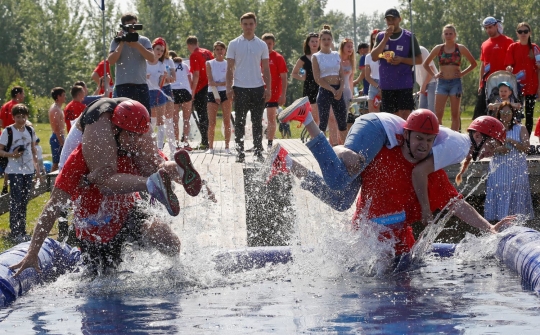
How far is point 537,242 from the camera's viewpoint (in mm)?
6461

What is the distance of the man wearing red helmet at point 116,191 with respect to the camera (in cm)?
554

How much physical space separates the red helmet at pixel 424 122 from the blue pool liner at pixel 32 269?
280 centimetres

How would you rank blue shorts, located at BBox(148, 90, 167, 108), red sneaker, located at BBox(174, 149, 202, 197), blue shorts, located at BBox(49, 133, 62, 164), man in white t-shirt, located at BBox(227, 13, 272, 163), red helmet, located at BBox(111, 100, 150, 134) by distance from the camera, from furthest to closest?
1. blue shorts, located at BBox(49, 133, 62, 164)
2. blue shorts, located at BBox(148, 90, 167, 108)
3. man in white t-shirt, located at BBox(227, 13, 272, 163)
4. red helmet, located at BBox(111, 100, 150, 134)
5. red sneaker, located at BBox(174, 149, 202, 197)

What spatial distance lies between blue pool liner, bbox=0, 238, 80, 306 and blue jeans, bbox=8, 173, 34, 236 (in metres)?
3.17

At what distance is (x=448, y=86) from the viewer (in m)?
11.9

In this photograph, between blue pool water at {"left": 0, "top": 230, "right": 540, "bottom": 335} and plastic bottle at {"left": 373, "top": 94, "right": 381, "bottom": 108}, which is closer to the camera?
blue pool water at {"left": 0, "top": 230, "right": 540, "bottom": 335}

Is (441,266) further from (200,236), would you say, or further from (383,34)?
(383,34)

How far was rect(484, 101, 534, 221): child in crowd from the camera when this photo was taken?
29.5 feet

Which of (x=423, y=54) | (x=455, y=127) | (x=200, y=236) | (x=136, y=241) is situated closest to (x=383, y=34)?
(x=423, y=54)

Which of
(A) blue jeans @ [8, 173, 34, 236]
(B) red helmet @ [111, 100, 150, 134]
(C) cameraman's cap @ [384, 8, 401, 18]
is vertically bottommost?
(A) blue jeans @ [8, 173, 34, 236]

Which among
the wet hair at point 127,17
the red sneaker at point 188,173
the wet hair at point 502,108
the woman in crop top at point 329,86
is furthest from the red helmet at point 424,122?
the woman in crop top at point 329,86

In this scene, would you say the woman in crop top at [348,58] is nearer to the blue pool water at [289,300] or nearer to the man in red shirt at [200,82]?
the man in red shirt at [200,82]

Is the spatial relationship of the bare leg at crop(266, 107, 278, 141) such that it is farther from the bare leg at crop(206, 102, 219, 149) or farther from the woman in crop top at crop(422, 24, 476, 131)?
the woman in crop top at crop(422, 24, 476, 131)

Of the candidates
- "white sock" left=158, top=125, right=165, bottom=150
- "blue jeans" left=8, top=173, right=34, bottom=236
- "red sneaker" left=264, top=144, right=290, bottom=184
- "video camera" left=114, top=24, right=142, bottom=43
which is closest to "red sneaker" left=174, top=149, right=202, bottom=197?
"red sneaker" left=264, top=144, right=290, bottom=184
